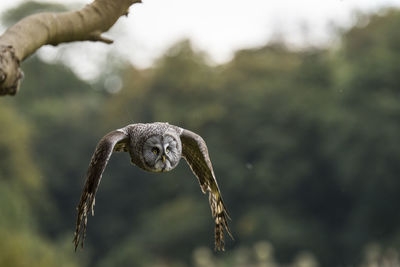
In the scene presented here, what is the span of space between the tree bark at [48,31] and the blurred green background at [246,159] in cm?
3167

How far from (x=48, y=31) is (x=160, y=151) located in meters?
1.18

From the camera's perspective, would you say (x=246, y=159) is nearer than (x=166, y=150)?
No

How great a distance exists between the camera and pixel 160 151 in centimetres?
534

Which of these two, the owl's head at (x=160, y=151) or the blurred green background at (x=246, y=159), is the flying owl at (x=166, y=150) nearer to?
the owl's head at (x=160, y=151)

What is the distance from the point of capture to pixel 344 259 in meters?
41.7

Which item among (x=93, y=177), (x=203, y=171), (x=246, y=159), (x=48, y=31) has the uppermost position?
(x=48, y=31)

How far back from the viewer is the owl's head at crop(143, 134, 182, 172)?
17.5 ft

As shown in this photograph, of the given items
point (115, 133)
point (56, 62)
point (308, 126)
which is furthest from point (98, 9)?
point (56, 62)

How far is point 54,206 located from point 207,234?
8618mm

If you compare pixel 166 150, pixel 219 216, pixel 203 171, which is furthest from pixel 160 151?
pixel 219 216

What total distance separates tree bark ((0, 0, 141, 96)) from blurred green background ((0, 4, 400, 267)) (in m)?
31.7

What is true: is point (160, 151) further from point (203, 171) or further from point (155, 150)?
point (203, 171)

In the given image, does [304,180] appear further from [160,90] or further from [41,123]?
[41,123]

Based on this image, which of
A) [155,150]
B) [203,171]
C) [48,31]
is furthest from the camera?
[203,171]
